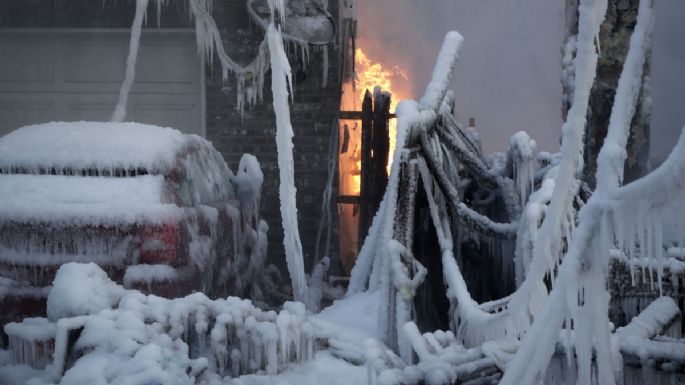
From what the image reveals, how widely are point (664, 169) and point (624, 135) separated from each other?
0.27 meters

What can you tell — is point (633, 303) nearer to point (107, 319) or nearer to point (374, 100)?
point (107, 319)

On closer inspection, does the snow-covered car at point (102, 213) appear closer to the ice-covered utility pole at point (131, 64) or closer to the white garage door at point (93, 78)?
the ice-covered utility pole at point (131, 64)

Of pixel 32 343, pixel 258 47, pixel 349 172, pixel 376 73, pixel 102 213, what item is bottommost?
pixel 32 343

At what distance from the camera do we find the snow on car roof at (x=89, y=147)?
4.38 meters

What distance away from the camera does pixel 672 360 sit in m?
2.54

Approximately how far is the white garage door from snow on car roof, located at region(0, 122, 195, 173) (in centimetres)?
461

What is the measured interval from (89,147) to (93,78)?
5484mm

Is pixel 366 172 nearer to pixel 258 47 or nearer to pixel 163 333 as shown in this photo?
pixel 258 47

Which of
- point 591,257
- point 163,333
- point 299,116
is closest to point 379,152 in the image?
point 299,116

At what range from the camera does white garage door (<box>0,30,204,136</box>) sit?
944cm

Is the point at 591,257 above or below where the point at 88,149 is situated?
below

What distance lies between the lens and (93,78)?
31.3 feet

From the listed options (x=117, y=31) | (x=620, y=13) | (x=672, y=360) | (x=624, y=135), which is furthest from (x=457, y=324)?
(x=117, y=31)

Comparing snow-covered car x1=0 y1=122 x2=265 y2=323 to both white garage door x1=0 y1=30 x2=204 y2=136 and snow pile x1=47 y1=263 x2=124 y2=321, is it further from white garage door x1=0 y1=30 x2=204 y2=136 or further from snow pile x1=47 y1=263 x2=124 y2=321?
white garage door x1=0 y1=30 x2=204 y2=136
